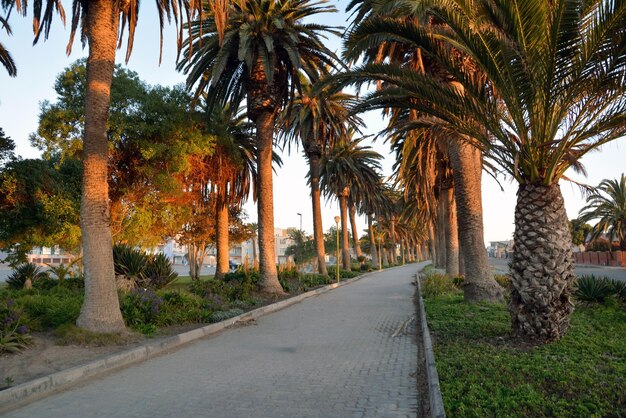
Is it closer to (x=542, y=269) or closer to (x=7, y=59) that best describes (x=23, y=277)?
(x=7, y=59)

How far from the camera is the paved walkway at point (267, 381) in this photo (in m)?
5.16

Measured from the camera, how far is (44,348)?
7910mm

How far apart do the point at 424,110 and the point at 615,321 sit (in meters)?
5.95

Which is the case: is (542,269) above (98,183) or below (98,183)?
below

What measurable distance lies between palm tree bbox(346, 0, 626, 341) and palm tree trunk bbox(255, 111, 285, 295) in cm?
1041

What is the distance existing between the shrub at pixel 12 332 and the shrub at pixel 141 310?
6.52ft

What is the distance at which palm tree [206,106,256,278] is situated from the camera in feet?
64.6

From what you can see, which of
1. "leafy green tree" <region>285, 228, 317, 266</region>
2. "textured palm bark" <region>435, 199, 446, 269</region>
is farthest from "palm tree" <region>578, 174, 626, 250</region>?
"leafy green tree" <region>285, 228, 317, 266</region>

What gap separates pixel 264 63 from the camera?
16.4 metres

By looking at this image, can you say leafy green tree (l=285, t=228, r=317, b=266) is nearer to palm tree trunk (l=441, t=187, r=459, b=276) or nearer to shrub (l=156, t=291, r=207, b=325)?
palm tree trunk (l=441, t=187, r=459, b=276)

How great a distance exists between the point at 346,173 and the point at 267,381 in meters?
30.0

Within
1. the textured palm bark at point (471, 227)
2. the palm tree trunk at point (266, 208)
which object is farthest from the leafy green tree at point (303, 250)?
the textured palm bark at point (471, 227)

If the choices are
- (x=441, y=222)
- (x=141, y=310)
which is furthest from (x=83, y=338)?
(x=441, y=222)

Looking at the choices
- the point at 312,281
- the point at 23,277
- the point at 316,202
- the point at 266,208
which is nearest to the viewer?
the point at 23,277
